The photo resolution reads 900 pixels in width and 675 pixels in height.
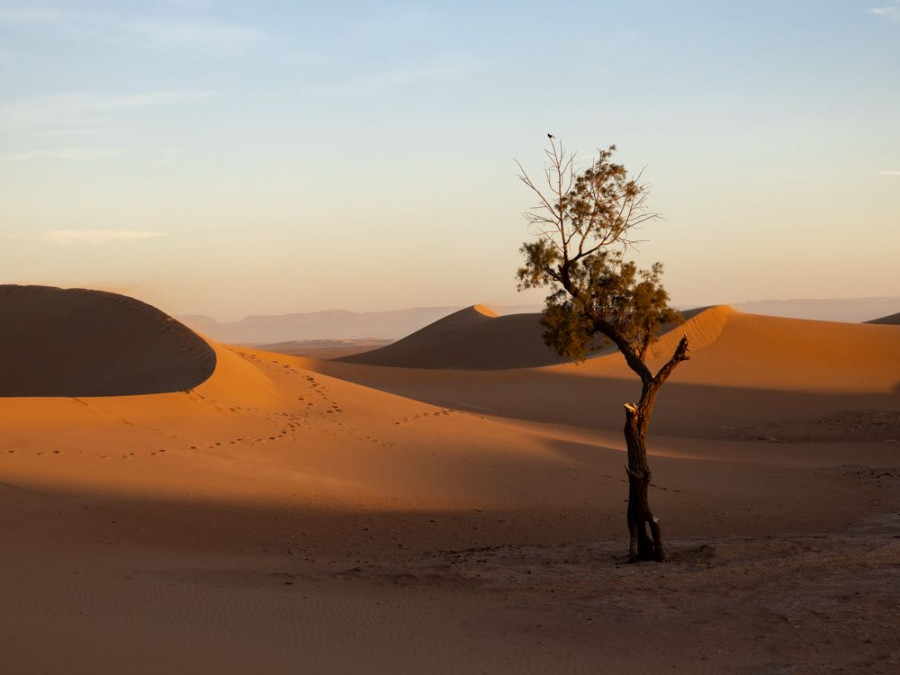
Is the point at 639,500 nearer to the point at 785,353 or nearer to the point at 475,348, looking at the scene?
the point at 785,353

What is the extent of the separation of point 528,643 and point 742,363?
36.7 meters

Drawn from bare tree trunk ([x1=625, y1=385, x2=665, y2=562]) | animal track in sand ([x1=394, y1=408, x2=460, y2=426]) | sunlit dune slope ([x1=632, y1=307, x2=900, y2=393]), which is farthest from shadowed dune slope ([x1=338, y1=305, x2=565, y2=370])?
bare tree trunk ([x1=625, y1=385, x2=665, y2=562])

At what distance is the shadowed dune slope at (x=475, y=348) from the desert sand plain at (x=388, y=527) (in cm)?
2053

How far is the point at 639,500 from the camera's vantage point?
39.0 feet

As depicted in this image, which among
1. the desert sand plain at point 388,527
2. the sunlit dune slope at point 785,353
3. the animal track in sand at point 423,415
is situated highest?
the sunlit dune slope at point 785,353

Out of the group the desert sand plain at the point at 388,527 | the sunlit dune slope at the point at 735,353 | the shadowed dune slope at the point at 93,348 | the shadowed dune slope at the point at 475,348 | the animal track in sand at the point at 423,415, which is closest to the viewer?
the desert sand plain at the point at 388,527

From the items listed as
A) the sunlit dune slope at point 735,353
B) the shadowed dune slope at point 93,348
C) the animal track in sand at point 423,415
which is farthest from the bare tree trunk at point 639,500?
the sunlit dune slope at point 735,353

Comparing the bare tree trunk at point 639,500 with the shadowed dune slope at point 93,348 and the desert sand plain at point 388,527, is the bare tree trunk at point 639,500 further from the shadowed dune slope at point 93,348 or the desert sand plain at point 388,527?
the shadowed dune slope at point 93,348

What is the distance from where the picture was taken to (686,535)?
1456 cm

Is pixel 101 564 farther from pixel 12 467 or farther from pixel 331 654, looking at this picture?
pixel 12 467

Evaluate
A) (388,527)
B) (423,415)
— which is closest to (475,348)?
(423,415)

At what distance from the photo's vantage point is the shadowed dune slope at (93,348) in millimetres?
25141

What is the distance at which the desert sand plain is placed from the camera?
794cm

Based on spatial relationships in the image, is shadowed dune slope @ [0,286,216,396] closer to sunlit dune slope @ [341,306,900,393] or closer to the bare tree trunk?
the bare tree trunk
